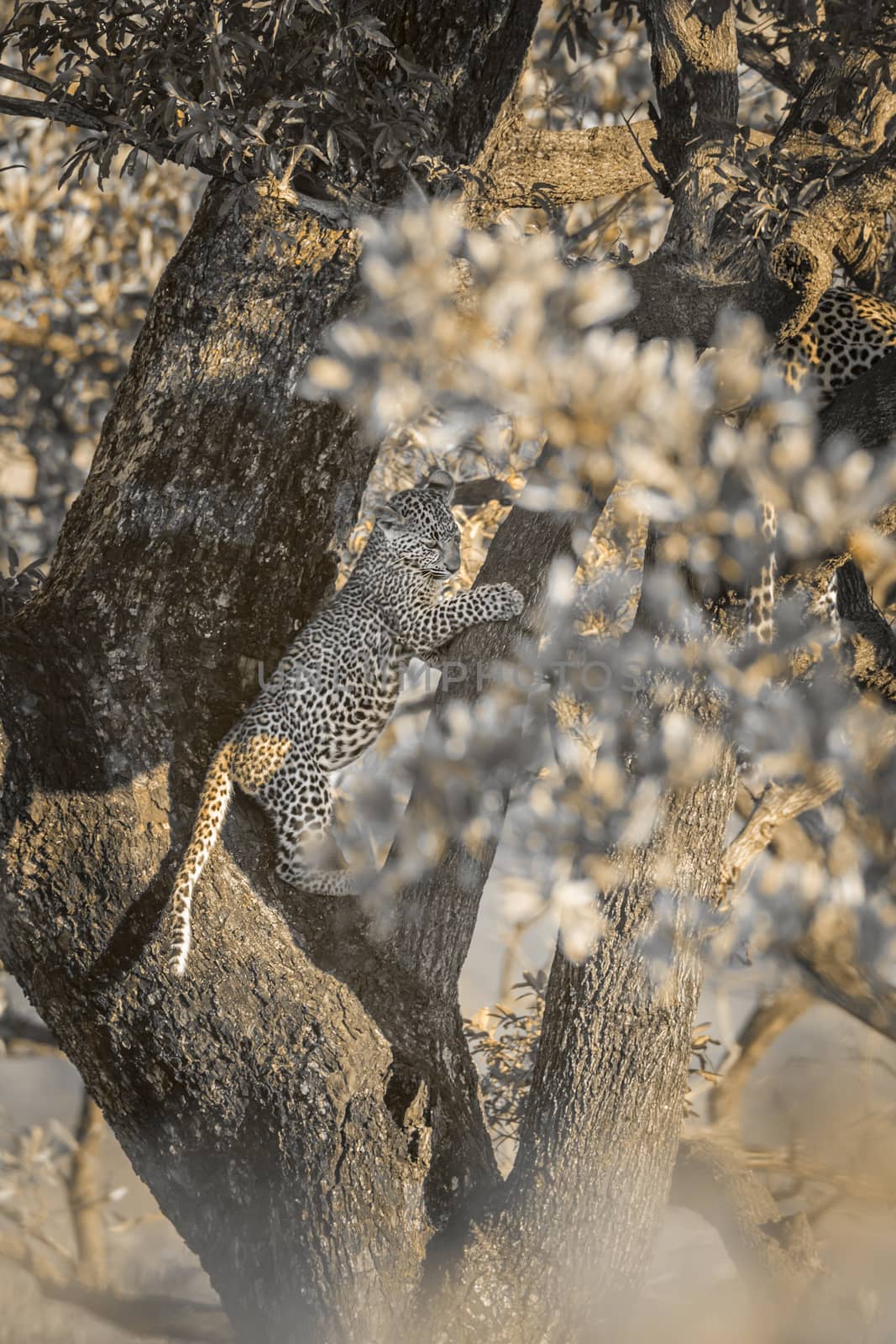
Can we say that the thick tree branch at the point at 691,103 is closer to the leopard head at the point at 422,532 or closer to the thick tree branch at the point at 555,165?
the thick tree branch at the point at 555,165

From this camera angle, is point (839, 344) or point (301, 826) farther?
point (839, 344)

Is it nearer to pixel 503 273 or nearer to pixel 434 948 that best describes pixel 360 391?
pixel 503 273

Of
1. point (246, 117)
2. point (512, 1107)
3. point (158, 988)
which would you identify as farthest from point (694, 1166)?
point (246, 117)

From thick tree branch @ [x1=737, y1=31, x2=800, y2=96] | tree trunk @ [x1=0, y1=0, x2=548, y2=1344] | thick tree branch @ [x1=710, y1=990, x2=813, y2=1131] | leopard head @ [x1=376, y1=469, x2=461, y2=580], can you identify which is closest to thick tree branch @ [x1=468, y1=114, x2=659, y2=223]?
tree trunk @ [x1=0, y1=0, x2=548, y2=1344]

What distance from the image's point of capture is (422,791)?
11.5ft

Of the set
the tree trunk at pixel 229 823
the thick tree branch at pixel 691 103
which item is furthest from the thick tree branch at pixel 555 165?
the tree trunk at pixel 229 823

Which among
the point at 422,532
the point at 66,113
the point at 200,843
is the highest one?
the point at 66,113

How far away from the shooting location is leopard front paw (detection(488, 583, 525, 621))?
397 cm

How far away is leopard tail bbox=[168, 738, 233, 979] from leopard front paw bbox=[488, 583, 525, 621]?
3.08 ft

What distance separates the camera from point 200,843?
3.24 meters

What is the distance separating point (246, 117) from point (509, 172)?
986mm

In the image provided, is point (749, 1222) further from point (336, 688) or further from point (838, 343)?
point (838, 343)

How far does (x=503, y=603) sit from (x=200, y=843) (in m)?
1.26

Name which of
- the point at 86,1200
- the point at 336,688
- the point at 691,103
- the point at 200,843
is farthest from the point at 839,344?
the point at 86,1200
